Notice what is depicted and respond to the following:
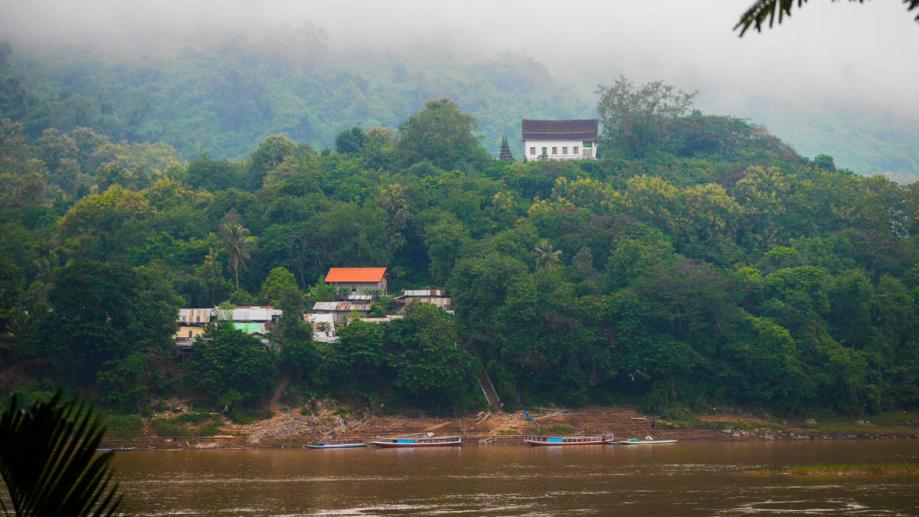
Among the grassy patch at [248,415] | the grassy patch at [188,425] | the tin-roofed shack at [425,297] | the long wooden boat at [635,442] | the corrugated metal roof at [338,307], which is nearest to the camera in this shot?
the grassy patch at [188,425]

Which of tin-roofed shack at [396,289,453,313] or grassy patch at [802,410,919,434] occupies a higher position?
tin-roofed shack at [396,289,453,313]

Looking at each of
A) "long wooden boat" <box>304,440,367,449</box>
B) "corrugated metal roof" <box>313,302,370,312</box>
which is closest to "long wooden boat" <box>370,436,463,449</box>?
"long wooden boat" <box>304,440,367,449</box>

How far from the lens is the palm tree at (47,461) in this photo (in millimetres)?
5324

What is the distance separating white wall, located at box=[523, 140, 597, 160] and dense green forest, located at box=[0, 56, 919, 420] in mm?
1972

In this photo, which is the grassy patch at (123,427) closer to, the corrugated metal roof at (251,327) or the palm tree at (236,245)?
the corrugated metal roof at (251,327)

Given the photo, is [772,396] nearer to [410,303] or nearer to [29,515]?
[410,303]

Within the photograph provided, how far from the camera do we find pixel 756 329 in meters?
51.2

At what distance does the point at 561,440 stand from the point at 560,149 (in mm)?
32825

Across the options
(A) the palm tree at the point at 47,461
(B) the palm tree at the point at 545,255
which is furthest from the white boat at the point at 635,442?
(A) the palm tree at the point at 47,461

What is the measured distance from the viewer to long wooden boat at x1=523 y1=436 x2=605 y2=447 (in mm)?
45188

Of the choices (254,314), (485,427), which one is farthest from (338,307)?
(485,427)

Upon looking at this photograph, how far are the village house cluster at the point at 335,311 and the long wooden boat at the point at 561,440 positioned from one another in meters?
9.38

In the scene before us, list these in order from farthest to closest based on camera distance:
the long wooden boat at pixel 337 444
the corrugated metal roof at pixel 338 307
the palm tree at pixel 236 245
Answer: the palm tree at pixel 236 245, the corrugated metal roof at pixel 338 307, the long wooden boat at pixel 337 444

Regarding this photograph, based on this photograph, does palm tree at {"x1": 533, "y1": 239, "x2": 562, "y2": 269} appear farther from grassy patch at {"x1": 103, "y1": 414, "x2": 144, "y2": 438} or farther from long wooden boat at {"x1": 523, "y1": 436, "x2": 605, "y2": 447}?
grassy patch at {"x1": 103, "y1": 414, "x2": 144, "y2": 438}
